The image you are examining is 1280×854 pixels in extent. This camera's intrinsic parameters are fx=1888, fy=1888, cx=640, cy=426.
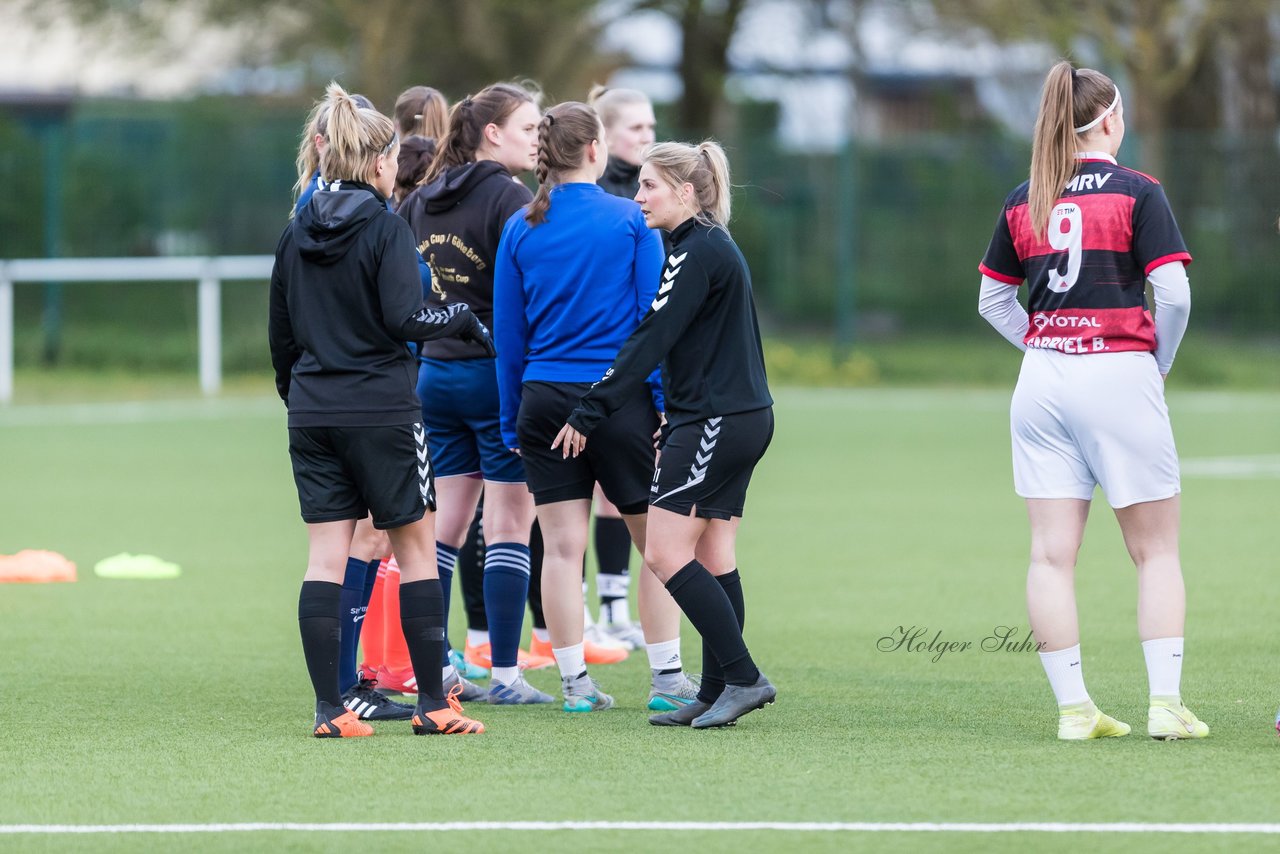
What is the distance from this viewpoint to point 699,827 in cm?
439

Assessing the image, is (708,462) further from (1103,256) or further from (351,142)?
(351,142)

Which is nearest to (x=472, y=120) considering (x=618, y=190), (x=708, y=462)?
(x=618, y=190)

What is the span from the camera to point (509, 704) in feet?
20.4

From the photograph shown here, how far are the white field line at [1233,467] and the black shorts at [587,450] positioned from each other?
8072mm

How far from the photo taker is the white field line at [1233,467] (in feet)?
42.9

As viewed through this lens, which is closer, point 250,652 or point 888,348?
point 250,652

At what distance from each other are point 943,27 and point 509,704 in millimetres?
21759

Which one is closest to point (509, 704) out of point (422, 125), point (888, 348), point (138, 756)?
point (138, 756)

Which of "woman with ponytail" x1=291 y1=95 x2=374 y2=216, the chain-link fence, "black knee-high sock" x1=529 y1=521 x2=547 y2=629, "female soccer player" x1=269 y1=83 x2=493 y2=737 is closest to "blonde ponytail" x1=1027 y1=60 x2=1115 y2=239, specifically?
"female soccer player" x1=269 y1=83 x2=493 y2=737

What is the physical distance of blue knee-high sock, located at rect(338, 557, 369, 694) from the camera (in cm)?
600

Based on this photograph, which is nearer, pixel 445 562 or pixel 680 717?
pixel 680 717

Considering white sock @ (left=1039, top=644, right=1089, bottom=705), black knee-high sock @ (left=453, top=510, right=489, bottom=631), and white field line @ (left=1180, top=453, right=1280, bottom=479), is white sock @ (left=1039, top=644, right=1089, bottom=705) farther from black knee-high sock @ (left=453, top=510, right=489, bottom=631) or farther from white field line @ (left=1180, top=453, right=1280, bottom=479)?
white field line @ (left=1180, top=453, right=1280, bottom=479)

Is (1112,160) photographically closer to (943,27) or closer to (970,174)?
(970,174)

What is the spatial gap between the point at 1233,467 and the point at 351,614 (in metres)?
9.16
